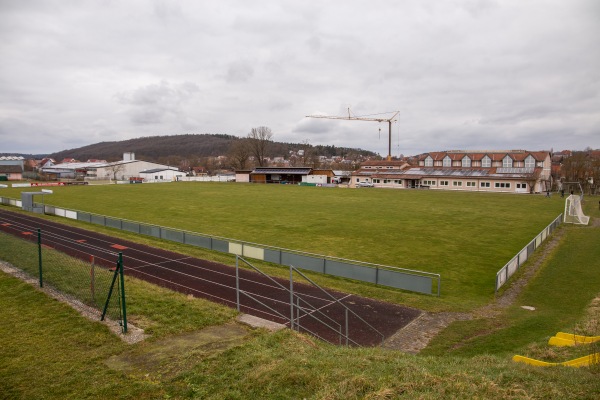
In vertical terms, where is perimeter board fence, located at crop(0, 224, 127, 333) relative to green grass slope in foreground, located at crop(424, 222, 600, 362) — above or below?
above

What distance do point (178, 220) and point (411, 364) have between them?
113 feet

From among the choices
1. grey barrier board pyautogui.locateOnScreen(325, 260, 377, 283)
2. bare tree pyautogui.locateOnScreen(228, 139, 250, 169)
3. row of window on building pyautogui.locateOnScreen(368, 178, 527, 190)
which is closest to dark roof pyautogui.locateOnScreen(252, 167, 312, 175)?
row of window on building pyautogui.locateOnScreen(368, 178, 527, 190)

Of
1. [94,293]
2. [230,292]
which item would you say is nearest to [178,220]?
[230,292]

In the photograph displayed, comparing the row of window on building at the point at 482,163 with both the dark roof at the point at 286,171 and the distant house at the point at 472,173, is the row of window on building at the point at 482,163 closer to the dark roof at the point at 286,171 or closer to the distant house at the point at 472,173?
the distant house at the point at 472,173

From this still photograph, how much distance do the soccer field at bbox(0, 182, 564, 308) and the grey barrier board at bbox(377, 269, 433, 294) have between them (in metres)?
1.17

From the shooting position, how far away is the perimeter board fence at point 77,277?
10573mm

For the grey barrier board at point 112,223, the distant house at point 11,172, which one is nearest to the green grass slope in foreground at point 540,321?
the grey barrier board at point 112,223

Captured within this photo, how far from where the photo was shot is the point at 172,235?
2884 centimetres

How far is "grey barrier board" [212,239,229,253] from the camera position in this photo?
83.4 feet

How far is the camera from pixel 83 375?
302 inches

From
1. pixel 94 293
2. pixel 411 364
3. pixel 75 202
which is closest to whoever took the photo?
pixel 411 364

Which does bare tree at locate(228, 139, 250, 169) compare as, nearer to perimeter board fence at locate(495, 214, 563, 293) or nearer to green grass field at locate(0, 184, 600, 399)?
green grass field at locate(0, 184, 600, 399)

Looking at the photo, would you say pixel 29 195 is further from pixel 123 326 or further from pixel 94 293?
pixel 123 326

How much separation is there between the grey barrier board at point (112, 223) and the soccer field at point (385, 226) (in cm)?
439
